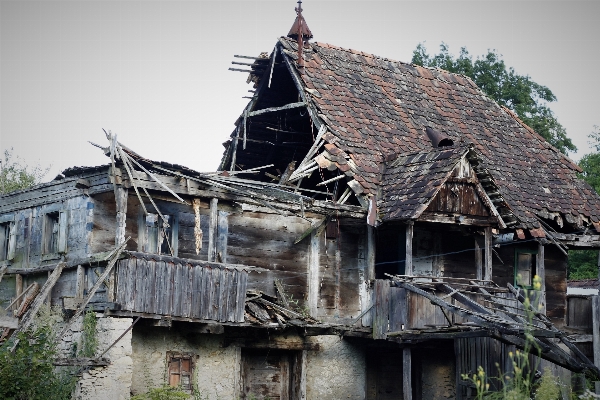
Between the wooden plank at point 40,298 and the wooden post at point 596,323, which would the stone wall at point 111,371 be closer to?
the wooden plank at point 40,298

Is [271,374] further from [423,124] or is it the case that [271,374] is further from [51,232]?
[423,124]

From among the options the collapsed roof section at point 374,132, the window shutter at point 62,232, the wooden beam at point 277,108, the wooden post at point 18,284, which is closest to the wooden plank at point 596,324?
the collapsed roof section at point 374,132

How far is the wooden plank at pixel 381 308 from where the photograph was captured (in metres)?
20.6

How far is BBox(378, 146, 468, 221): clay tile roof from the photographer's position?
20.2m

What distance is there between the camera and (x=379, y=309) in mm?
20797

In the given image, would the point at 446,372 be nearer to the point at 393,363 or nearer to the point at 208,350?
the point at 393,363

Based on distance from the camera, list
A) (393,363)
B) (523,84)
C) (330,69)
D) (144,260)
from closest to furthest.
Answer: (144,260) < (393,363) < (330,69) < (523,84)

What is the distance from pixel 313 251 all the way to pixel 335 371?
8.87 feet

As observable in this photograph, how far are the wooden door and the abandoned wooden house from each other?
5cm

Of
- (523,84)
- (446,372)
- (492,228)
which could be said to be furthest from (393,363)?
(523,84)

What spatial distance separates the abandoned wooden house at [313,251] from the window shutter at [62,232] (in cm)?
4

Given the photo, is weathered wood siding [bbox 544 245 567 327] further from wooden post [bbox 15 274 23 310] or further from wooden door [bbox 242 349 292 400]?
wooden post [bbox 15 274 23 310]

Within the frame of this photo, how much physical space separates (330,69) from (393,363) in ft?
25.1

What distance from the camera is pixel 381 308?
20734 millimetres
